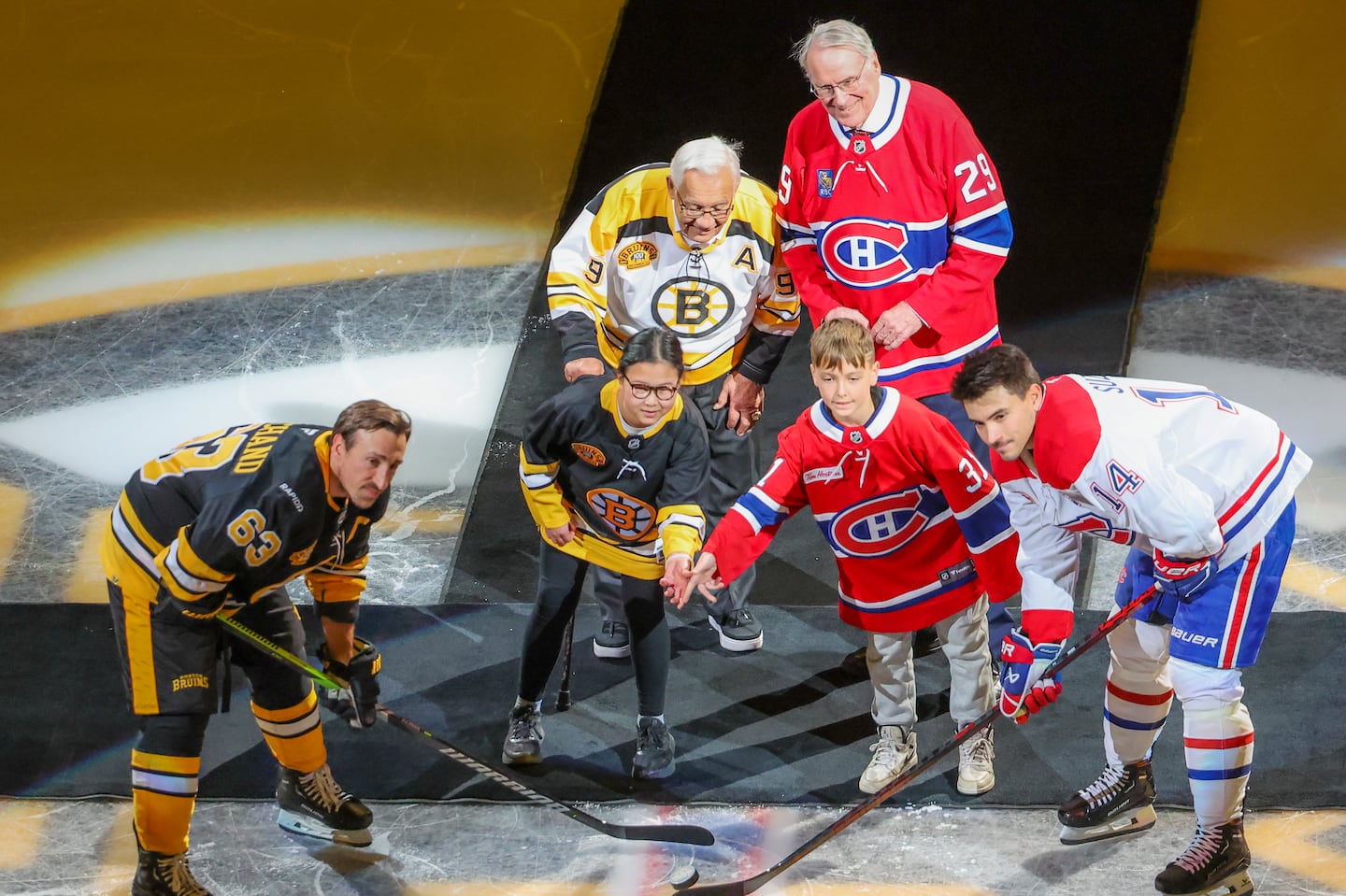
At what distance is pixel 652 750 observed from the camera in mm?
3543

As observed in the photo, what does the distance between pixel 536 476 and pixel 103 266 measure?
121 inches

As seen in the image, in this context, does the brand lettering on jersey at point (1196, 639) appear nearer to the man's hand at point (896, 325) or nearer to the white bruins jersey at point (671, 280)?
the man's hand at point (896, 325)

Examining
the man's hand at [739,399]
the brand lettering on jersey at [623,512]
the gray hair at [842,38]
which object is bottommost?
the brand lettering on jersey at [623,512]

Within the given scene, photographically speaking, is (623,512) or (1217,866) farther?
(623,512)

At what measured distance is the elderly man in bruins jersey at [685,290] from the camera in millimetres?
3719

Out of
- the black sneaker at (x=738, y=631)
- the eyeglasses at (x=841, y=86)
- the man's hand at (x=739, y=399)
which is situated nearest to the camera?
the eyeglasses at (x=841, y=86)

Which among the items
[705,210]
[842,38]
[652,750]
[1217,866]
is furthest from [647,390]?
[1217,866]

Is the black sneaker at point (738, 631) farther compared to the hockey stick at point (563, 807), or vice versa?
the black sneaker at point (738, 631)

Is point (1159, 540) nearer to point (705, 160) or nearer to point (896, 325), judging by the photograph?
point (896, 325)

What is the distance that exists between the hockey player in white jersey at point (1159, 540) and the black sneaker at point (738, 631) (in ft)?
2.91

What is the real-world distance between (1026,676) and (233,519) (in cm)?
164

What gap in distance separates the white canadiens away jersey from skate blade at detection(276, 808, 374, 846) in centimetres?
163

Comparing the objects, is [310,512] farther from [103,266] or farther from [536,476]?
[103,266]

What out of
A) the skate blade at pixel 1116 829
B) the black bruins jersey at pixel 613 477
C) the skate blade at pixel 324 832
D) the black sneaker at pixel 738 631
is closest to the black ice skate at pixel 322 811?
the skate blade at pixel 324 832
